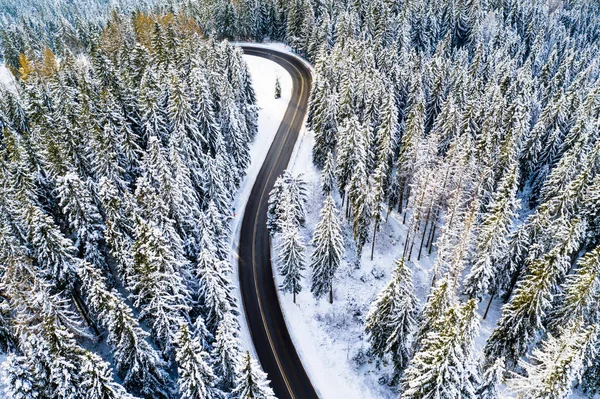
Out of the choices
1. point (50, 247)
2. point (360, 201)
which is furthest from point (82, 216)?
point (360, 201)

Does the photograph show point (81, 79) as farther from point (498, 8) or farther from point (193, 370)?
point (498, 8)

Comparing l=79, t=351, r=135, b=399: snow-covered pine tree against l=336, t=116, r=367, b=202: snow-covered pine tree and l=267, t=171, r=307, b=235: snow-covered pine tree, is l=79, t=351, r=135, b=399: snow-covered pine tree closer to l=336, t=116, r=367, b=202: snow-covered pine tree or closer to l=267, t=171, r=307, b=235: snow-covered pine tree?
l=267, t=171, r=307, b=235: snow-covered pine tree

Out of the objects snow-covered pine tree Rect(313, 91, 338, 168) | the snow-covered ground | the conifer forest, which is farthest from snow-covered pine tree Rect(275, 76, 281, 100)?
the snow-covered ground

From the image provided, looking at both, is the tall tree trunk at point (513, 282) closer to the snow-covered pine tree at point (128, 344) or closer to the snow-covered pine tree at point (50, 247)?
the snow-covered pine tree at point (128, 344)

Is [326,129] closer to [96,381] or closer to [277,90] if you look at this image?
[277,90]

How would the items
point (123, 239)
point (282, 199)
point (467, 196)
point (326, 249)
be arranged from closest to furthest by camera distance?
point (123, 239)
point (326, 249)
point (282, 199)
point (467, 196)

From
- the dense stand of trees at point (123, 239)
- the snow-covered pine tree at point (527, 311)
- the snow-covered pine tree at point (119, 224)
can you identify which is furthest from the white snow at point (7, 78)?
the snow-covered pine tree at point (527, 311)
